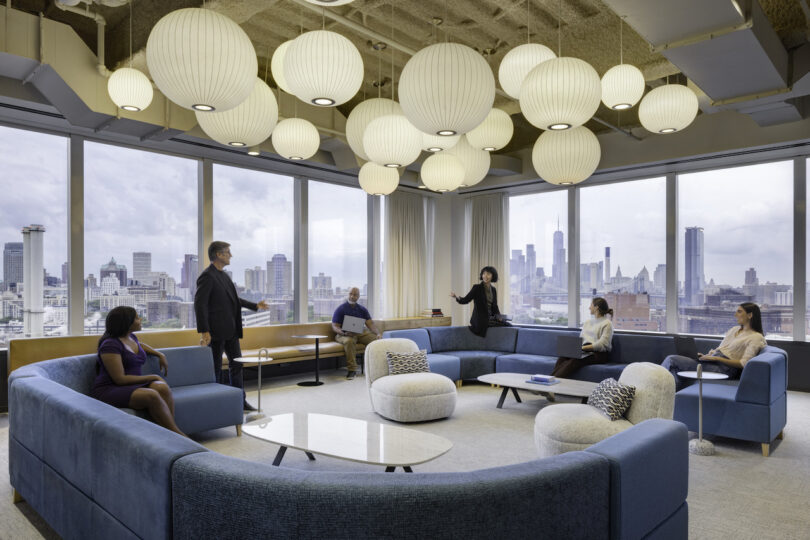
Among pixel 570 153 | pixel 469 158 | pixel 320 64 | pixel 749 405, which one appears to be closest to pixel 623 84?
pixel 570 153

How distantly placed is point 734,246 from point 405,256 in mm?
5305

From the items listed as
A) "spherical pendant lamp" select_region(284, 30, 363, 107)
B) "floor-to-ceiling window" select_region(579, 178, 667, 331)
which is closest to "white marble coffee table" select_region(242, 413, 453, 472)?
"spherical pendant lamp" select_region(284, 30, 363, 107)

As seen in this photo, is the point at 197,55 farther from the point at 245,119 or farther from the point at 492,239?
the point at 492,239

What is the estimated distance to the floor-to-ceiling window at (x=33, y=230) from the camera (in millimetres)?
5855

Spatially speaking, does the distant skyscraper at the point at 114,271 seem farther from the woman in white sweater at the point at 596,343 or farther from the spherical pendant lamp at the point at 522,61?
the woman in white sweater at the point at 596,343

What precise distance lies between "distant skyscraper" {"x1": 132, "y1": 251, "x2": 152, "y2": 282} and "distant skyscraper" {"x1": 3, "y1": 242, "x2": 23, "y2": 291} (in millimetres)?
1239

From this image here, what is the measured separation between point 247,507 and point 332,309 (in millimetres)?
7658

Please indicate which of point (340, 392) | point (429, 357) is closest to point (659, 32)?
point (429, 357)

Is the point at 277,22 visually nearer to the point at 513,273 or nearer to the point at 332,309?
the point at 332,309

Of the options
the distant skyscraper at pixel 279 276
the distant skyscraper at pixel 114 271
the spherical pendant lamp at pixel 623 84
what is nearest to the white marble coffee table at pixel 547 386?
the spherical pendant lamp at pixel 623 84

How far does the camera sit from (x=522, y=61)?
3551 millimetres

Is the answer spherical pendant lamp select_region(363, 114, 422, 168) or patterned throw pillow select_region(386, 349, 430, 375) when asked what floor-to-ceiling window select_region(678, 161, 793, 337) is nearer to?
patterned throw pillow select_region(386, 349, 430, 375)

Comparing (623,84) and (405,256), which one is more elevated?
(623,84)

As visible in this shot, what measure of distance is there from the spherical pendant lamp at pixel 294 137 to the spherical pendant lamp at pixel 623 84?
221 centimetres
